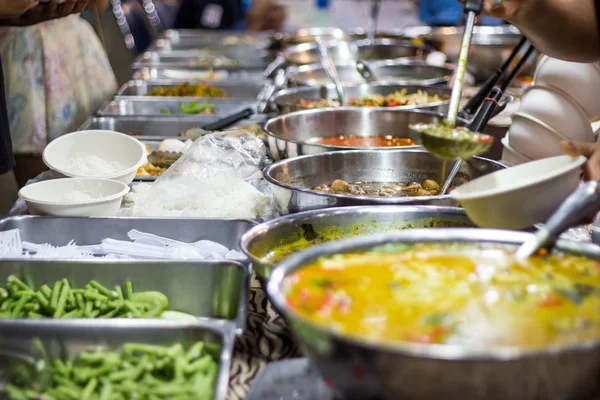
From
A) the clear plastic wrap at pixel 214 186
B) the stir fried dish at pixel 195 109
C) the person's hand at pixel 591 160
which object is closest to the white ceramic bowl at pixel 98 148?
the clear plastic wrap at pixel 214 186

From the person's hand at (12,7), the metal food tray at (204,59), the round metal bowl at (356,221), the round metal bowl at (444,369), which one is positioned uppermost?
the person's hand at (12,7)

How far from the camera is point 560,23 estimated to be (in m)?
2.02

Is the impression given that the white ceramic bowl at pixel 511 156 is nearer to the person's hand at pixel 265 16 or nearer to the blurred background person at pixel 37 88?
the blurred background person at pixel 37 88

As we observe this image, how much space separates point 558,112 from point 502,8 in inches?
28.5

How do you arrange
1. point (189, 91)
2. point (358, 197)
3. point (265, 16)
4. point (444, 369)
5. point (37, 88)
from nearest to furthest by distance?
point (444, 369) → point (358, 197) → point (37, 88) → point (189, 91) → point (265, 16)

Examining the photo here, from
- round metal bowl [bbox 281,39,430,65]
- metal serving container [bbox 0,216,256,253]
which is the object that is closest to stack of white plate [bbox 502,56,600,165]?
metal serving container [bbox 0,216,256,253]

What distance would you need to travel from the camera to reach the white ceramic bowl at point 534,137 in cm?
251

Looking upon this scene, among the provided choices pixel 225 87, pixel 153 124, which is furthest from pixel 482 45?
pixel 153 124

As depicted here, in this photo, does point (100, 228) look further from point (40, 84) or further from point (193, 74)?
point (193, 74)

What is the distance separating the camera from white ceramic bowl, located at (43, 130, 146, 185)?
2.50 metres

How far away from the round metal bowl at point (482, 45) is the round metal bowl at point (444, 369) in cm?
344

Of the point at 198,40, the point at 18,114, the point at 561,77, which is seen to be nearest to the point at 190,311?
the point at 561,77

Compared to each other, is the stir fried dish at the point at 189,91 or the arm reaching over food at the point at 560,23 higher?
the arm reaching over food at the point at 560,23

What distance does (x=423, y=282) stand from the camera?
118 cm
